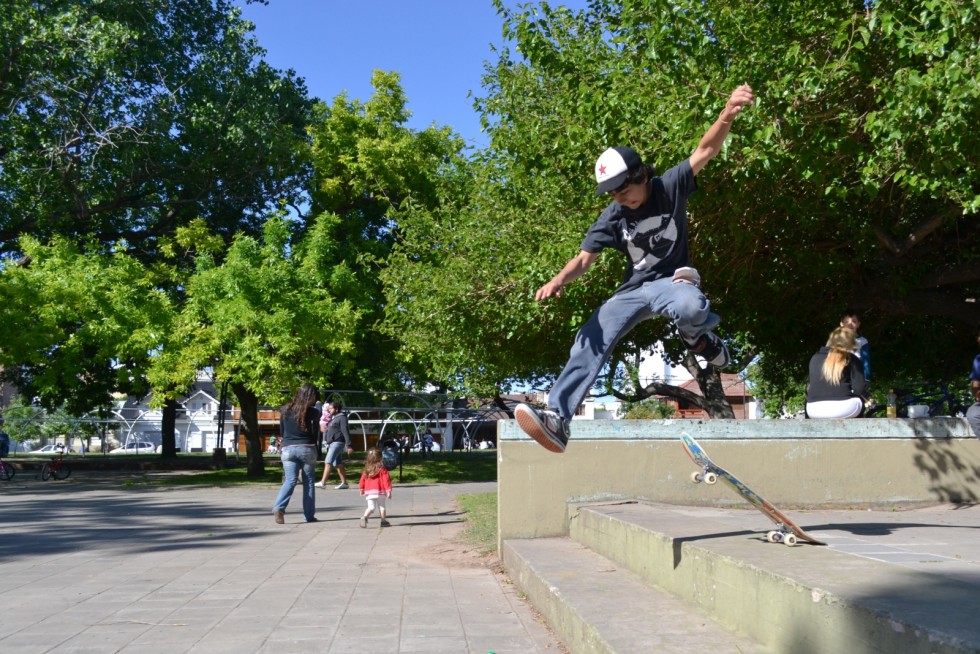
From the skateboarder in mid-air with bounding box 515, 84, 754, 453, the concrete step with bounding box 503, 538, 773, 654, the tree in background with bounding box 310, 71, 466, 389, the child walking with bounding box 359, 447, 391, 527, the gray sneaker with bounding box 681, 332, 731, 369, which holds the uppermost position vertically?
the tree in background with bounding box 310, 71, 466, 389

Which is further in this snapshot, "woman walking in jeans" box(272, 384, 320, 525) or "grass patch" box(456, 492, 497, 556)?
"woman walking in jeans" box(272, 384, 320, 525)

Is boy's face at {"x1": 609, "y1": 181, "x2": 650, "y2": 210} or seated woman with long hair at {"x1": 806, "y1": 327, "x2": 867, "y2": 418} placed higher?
boy's face at {"x1": 609, "y1": 181, "x2": 650, "y2": 210}

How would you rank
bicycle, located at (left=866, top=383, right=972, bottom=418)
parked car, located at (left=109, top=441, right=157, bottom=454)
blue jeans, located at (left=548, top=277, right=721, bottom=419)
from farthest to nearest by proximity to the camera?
parked car, located at (left=109, top=441, right=157, bottom=454) → bicycle, located at (left=866, top=383, right=972, bottom=418) → blue jeans, located at (left=548, top=277, right=721, bottom=419)

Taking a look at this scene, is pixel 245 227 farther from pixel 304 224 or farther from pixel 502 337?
pixel 502 337

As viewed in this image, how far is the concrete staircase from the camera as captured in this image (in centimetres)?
298

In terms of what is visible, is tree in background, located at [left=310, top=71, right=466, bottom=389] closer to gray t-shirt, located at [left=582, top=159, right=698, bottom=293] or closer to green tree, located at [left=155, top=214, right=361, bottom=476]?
green tree, located at [left=155, top=214, right=361, bottom=476]

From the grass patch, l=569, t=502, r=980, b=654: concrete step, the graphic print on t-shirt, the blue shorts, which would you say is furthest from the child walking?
the graphic print on t-shirt

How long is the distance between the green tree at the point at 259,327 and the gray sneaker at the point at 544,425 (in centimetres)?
1659

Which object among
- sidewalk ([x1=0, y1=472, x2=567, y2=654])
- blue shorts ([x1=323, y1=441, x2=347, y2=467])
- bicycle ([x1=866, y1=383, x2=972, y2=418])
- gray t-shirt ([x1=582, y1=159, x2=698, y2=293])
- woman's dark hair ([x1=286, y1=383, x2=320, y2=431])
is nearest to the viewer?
gray t-shirt ([x1=582, y1=159, x2=698, y2=293])

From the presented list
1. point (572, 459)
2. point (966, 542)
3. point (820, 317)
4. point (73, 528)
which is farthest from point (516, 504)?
point (820, 317)

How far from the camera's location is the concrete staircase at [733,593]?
117 inches

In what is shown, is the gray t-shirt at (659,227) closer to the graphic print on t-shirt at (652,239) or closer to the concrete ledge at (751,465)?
the graphic print on t-shirt at (652,239)

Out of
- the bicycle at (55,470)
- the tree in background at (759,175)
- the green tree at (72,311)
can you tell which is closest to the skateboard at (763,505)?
the tree in background at (759,175)

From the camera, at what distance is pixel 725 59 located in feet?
34.3
